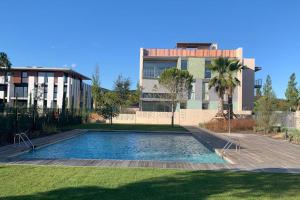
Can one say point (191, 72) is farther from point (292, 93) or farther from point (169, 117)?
point (292, 93)

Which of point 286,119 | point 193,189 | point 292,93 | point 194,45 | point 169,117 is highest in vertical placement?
point 194,45

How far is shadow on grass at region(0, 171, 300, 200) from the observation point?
626cm

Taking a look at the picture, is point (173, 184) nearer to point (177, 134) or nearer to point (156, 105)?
point (177, 134)

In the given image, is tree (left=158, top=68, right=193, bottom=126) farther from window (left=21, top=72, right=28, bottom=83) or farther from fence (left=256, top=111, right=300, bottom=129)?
window (left=21, top=72, right=28, bottom=83)

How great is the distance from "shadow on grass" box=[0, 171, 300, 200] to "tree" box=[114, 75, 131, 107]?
40348 millimetres

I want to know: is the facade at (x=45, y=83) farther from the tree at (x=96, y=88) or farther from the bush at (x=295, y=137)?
the bush at (x=295, y=137)

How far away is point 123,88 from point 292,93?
22571 millimetres

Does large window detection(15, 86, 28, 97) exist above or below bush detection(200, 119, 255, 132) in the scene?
above

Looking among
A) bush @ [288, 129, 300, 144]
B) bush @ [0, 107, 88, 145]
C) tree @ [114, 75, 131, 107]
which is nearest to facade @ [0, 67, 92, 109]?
tree @ [114, 75, 131, 107]

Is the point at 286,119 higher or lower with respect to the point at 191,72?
lower

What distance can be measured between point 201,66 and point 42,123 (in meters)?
28.5

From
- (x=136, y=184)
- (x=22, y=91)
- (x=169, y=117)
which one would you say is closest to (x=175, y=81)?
(x=169, y=117)

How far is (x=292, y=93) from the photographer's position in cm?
4622

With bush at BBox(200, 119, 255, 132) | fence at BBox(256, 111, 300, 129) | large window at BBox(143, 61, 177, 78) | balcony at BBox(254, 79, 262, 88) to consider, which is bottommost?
bush at BBox(200, 119, 255, 132)
